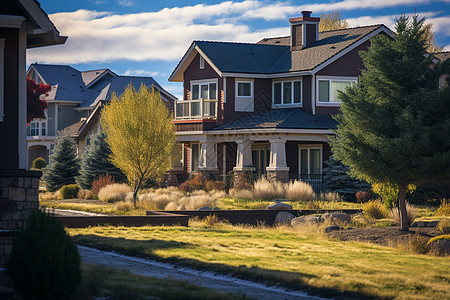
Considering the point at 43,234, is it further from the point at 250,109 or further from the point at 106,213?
the point at 250,109

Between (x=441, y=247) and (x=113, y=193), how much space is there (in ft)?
61.8

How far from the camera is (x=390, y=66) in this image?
19.1 metres

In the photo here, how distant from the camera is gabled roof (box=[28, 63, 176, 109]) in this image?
59906mm

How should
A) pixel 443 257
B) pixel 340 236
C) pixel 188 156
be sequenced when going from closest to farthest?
pixel 443 257
pixel 340 236
pixel 188 156

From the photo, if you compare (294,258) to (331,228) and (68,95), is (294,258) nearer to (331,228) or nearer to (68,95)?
(331,228)

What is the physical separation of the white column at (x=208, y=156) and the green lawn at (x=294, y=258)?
18.4m

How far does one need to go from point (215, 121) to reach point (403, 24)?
20.2 metres

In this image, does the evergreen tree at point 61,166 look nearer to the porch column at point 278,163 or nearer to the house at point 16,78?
the porch column at point 278,163

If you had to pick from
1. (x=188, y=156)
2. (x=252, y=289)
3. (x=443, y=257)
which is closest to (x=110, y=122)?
(x=188, y=156)

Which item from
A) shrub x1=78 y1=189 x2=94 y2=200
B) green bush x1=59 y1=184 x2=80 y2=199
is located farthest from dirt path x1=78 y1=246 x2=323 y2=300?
green bush x1=59 y1=184 x2=80 y2=199

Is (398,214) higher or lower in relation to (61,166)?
lower

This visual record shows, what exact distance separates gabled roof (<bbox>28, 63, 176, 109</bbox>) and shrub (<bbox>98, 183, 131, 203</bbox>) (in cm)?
2532

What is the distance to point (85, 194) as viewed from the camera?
34344 millimetres

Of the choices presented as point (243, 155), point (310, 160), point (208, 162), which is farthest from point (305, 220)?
point (208, 162)
